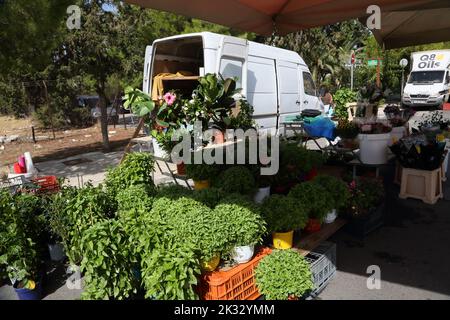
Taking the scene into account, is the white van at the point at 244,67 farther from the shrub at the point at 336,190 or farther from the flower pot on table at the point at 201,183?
the shrub at the point at 336,190

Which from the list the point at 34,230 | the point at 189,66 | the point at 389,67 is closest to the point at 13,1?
the point at 189,66

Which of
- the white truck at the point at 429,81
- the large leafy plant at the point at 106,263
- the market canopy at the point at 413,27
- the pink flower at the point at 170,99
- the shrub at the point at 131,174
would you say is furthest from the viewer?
the white truck at the point at 429,81

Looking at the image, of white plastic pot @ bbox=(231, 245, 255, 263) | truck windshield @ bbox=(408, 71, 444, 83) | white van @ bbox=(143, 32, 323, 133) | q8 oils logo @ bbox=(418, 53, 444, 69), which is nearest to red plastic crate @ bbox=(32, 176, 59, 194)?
white plastic pot @ bbox=(231, 245, 255, 263)

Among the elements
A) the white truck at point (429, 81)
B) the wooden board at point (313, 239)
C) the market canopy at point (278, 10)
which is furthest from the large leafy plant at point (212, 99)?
the white truck at point (429, 81)

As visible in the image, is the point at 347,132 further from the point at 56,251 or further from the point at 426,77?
the point at 426,77

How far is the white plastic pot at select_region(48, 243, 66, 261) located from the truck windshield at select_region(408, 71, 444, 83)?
67.9ft

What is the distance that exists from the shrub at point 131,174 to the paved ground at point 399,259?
3.37 feet

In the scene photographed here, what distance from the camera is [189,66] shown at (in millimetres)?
6836

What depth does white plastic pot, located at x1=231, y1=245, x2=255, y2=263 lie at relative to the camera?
2.72 metres

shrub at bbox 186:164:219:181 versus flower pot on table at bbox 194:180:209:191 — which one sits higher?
shrub at bbox 186:164:219:181

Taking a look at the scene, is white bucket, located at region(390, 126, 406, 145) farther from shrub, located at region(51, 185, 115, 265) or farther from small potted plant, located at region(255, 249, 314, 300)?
shrub, located at region(51, 185, 115, 265)

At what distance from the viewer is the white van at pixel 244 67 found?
18.5 feet

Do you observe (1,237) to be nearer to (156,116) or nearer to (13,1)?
(156,116)

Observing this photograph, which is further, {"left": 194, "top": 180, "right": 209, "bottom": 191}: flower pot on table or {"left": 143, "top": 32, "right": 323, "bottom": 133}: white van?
{"left": 143, "top": 32, "right": 323, "bottom": 133}: white van
